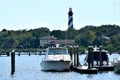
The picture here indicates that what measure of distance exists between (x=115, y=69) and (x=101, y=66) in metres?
4.76

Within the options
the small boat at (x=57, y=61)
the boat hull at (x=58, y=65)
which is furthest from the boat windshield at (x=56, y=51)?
the boat hull at (x=58, y=65)

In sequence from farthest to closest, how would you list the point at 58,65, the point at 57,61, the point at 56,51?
the point at 56,51, the point at 58,65, the point at 57,61

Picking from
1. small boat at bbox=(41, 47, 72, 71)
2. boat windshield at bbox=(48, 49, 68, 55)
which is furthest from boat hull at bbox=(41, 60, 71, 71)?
boat windshield at bbox=(48, 49, 68, 55)

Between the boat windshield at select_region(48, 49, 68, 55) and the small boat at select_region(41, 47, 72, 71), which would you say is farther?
the boat windshield at select_region(48, 49, 68, 55)

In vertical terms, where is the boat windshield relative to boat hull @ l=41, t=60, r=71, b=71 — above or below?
Answer: above

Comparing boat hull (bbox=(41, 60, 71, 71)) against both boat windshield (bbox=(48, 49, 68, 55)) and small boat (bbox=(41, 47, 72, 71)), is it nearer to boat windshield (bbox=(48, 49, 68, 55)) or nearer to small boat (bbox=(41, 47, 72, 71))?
small boat (bbox=(41, 47, 72, 71))

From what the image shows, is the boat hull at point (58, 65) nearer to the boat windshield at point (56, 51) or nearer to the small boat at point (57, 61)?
the small boat at point (57, 61)

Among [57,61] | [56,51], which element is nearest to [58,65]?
[57,61]

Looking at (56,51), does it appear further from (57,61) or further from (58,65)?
(58,65)

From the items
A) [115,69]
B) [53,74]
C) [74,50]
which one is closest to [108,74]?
[115,69]

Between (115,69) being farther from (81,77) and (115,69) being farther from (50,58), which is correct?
(50,58)

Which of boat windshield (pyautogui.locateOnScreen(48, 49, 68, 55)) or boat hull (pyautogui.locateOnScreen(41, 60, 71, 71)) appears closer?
boat hull (pyautogui.locateOnScreen(41, 60, 71, 71))

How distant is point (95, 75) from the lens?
67.3 meters

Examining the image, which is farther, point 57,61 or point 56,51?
point 56,51
